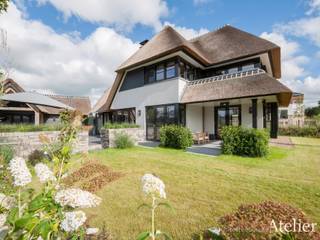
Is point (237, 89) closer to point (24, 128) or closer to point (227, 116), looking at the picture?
point (227, 116)

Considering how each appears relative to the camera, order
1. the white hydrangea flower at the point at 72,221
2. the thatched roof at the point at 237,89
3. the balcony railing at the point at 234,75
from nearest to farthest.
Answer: the white hydrangea flower at the point at 72,221, the thatched roof at the point at 237,89, the balcony railing at the point at 234,75

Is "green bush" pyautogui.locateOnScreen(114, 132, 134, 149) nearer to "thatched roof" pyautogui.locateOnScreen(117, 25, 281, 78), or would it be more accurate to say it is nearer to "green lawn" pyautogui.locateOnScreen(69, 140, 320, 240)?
"green lawn" pyautogui.locateOnScreen(69, 140, 320, 240)

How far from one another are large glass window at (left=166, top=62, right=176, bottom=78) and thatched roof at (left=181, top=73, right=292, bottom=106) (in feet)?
5.07

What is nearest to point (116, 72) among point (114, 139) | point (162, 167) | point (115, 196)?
point (114, 139)

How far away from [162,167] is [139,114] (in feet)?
30.9

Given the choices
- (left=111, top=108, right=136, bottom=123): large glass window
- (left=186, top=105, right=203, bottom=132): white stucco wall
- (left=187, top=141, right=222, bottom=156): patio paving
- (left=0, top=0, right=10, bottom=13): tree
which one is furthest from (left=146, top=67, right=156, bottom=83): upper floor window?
(left=0, top=0, right=10, bottom=13): tree

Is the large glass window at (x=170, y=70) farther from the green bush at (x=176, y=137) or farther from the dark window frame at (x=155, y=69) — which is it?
the green bush at (x=176, y=137)

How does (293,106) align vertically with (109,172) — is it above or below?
above

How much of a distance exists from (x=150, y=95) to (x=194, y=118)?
420 centimetres

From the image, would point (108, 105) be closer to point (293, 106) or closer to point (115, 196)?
point (115, 196)

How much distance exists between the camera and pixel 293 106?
92.2 ft

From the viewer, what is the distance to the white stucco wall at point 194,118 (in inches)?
558

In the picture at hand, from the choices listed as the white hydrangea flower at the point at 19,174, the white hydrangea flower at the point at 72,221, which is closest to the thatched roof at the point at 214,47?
the white hydrangea flower at the point at 19,174

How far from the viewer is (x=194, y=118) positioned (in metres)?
15.0
